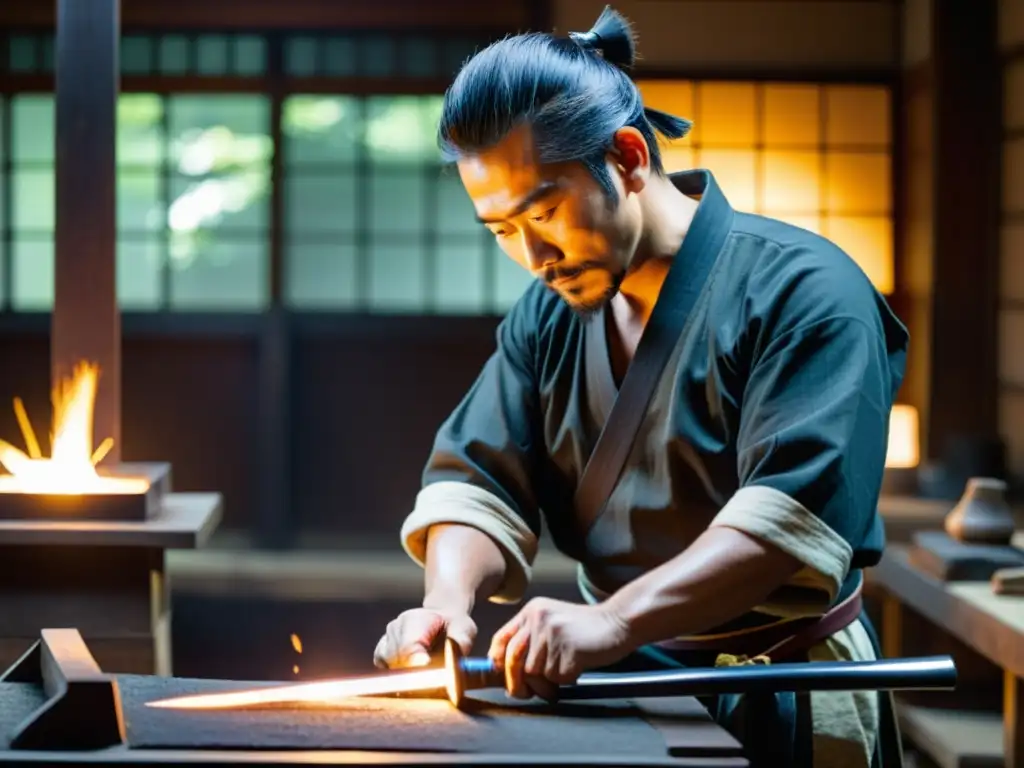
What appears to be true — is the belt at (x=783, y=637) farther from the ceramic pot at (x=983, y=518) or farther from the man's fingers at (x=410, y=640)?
the ceramic pot at (x=983, y=518)

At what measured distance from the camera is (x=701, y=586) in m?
2.24

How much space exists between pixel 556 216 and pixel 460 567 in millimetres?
634

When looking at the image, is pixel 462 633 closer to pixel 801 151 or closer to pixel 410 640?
pixel 410 640

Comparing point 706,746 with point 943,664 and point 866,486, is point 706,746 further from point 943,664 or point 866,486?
point 866,486

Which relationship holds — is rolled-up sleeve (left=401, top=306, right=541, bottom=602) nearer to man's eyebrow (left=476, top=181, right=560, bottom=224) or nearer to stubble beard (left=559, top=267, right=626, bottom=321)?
stubble beard (left=559, top=267, right=626, bottom=321)

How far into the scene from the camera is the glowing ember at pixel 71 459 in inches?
178

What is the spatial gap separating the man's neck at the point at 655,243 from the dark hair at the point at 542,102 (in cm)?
17

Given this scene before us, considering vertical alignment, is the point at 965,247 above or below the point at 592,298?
above

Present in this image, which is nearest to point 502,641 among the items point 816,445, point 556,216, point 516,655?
point 516,655

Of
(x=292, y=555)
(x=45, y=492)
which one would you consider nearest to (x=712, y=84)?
(x=292, y=555)

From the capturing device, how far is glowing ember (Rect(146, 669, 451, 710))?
2143 millimetres

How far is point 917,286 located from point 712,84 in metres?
1.63

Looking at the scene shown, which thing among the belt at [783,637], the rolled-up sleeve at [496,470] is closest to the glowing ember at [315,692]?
the rolled-up sleeve at [496,470]

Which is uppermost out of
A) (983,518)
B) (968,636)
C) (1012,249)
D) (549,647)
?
(1012,249)
